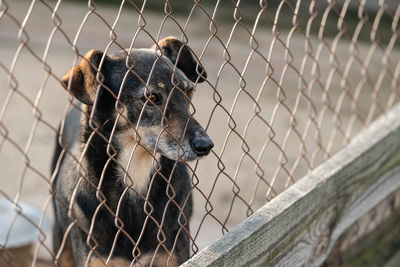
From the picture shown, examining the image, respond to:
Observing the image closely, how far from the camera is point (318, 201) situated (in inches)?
110

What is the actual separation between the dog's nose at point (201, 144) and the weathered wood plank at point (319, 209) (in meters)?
0.37

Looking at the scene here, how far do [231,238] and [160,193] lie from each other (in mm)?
640

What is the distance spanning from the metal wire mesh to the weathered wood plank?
0.24m

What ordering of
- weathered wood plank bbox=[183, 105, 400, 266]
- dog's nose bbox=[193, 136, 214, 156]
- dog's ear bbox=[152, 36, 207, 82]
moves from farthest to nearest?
1. dog's ear bbox=[152, 36, 207, 82]
2. dog's nose bbox=[193, 136, 214, 156]
3. weathered wood plank bbox=[183, 105, 400, 266]

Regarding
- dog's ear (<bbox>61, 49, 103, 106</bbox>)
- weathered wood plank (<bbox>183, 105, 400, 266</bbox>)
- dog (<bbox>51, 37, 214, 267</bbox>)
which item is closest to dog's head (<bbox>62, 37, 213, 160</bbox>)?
dog (<bbox>51, 37, 214, 267</bbox>)

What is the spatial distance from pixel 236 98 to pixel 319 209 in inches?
27.3

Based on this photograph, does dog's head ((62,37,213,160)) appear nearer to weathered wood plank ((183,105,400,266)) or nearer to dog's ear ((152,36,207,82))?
dog's ear ((152,36,207,82))

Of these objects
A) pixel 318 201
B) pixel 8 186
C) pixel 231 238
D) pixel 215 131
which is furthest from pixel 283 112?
pixel 231 238

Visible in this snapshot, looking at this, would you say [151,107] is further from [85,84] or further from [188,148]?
[85,84]

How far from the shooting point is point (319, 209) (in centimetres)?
282

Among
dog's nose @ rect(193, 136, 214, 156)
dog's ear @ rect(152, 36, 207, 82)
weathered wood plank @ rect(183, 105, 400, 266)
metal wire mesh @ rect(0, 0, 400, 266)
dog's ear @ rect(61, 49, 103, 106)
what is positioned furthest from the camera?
metal wire mesh @ rect(0, 0, 400, 266)

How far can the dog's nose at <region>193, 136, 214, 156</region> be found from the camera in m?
2.64

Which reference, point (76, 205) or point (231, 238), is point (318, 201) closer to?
point (231, 238)

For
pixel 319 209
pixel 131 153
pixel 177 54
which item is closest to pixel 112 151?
pixel 131 153
